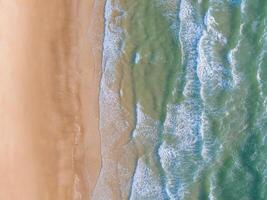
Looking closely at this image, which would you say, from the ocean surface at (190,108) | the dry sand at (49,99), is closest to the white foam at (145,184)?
the ocean surface at (190,108)

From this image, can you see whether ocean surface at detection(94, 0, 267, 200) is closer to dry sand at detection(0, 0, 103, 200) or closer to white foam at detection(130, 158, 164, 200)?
white foam at detection(130, 158, 164, 200)

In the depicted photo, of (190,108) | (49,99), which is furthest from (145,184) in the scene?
(49,99)

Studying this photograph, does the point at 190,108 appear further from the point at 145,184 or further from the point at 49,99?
the point at 49,99

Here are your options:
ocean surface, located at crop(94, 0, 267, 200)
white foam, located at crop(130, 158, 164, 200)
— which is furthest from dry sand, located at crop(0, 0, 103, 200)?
white foam, located at crop(130, 158, 164, 200)

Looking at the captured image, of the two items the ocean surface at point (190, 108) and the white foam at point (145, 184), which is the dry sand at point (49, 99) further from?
the white foam at point (145, 184)

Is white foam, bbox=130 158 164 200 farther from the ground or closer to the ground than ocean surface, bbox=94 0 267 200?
closer to the ground
